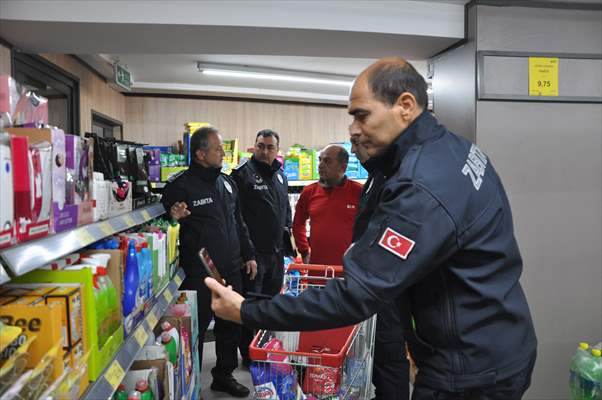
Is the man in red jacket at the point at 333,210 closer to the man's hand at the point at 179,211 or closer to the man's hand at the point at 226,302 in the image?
the man's hand at the point at 179,211

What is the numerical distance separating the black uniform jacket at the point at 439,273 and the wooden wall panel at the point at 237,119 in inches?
217

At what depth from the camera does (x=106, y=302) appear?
1.55 m

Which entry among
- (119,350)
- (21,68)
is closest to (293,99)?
(21,68)

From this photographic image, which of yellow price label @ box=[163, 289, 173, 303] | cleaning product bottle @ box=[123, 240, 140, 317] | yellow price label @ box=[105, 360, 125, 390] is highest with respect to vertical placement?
cleaning product bottle @ box=[123, 240, 140, 317]

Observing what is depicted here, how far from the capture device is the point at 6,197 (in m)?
1.11

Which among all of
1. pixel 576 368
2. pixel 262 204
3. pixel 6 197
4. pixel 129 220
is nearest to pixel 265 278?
pixel 262 204

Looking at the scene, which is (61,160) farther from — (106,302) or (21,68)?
(21,68)

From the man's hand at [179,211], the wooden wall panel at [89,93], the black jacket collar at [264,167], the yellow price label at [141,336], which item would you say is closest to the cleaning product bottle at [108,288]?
the yellow price label at [141,336]

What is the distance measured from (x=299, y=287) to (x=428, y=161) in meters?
1.44

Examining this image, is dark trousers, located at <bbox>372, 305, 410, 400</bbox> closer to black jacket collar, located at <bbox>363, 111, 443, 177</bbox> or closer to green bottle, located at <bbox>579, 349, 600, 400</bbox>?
green bottle, located at <bbox>579, 349, 600, 400</bbox>

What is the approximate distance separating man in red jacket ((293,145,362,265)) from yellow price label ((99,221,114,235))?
2.18 metres

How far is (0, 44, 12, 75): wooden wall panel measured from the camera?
308 cm

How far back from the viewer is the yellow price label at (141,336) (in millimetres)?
1871

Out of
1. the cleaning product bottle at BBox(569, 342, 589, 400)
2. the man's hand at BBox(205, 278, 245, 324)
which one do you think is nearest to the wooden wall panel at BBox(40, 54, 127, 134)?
the man's hand at BBox(205, 278, 245, 324)
